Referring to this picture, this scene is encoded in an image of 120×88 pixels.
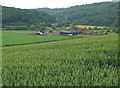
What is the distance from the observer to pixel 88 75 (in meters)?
7.48

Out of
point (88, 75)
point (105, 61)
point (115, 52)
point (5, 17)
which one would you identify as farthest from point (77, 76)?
point (5, 17)

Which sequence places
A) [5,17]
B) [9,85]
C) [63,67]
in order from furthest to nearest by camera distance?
[5,17] < [63,67] < [9,85]

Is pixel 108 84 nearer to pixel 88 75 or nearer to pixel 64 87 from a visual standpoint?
pixel 88 75

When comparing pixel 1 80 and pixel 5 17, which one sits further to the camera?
pixel 5 17

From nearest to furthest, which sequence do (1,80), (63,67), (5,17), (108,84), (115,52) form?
(108,84), (1,80), (63,67), (115,52), (5,17)

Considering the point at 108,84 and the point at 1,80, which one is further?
the point at 1,80

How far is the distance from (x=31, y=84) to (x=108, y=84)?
3811mm

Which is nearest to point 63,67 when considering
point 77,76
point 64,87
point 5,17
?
point 77,76

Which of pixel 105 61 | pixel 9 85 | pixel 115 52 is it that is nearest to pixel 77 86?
pixel 9 85

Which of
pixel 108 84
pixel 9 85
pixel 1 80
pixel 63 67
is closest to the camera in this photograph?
pixel 108 84

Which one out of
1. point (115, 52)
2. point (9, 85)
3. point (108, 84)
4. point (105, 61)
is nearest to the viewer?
point (108, 84)

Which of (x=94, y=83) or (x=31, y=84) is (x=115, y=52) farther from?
(x=31, y=84)

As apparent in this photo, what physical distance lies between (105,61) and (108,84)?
4682 millimetres

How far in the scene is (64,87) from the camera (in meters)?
6.48
